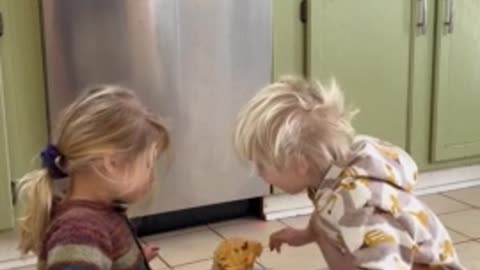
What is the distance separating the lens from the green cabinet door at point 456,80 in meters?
2.46

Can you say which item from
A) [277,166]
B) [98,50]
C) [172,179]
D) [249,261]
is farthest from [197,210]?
[277,166]

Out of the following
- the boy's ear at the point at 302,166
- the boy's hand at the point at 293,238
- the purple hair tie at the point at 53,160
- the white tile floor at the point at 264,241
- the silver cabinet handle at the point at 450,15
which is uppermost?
the silver cabinet handle at the point at 450,15

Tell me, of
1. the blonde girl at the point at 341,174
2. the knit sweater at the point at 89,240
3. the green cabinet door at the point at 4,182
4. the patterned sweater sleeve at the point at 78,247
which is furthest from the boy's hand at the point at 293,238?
the green cabinet door at the point at 4,182

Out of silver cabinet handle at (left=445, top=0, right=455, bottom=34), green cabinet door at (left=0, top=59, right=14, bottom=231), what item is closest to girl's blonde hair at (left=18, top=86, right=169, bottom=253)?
green cabinet door at (left=0, top=59, right=14, bottom=231)

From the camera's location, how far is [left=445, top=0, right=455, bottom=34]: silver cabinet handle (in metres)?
2.43

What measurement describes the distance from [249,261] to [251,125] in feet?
1.06

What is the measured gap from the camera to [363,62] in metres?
2.32

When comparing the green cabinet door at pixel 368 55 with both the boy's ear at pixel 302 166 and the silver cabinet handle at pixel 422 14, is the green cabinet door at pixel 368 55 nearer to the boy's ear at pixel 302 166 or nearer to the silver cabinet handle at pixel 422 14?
the silver cabinet handle at pixel 422 14

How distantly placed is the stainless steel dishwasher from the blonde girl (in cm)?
69

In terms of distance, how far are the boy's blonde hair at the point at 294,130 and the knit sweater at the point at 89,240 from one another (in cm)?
26

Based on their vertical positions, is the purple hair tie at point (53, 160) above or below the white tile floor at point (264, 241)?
above

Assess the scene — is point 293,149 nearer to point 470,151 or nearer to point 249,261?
point 249,261

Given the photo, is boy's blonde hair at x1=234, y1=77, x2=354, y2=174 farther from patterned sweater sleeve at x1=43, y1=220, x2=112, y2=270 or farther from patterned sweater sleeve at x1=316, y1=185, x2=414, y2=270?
patterned sweater sleeve at x1=43, y1=220, x2=112, y2=270

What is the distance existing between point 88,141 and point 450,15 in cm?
169
